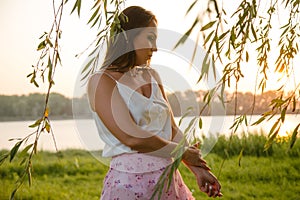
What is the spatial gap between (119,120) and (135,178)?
0.21 m

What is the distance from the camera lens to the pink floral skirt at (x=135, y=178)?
1.74m

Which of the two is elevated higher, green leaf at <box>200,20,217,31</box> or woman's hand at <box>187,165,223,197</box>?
green leaf at <box>200,20,217,31</box>

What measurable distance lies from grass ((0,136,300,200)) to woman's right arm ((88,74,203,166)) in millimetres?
2248

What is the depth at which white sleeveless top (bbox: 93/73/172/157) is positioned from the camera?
1769mm

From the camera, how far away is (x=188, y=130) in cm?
133

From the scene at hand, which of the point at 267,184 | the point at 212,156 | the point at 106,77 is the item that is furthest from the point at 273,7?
the point at 212,156

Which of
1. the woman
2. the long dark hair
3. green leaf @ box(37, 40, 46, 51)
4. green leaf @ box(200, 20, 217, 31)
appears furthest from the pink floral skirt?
green leaf @ box(200, 20, 217, 31)

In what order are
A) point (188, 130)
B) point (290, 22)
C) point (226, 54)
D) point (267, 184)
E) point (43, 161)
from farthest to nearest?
point (43, 161) → point (267, 184) → point (290, 22) → point (226, 54) → point (188, 130)

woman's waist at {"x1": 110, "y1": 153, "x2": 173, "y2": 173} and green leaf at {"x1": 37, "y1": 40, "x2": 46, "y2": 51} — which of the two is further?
woman's waist at {"x1": 110, "y1": 153, "x2": 173, "y2": 173}

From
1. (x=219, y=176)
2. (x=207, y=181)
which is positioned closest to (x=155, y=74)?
(x=207, y=181)

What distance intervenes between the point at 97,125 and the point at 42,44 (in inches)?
14.0

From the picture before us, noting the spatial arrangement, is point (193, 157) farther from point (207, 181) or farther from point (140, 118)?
point (140, 118)

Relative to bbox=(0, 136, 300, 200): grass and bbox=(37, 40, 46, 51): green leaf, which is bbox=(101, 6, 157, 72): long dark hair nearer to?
bbox=(37, 40, 46, 51): green leaf

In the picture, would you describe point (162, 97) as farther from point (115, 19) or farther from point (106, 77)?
point (115, 19)
